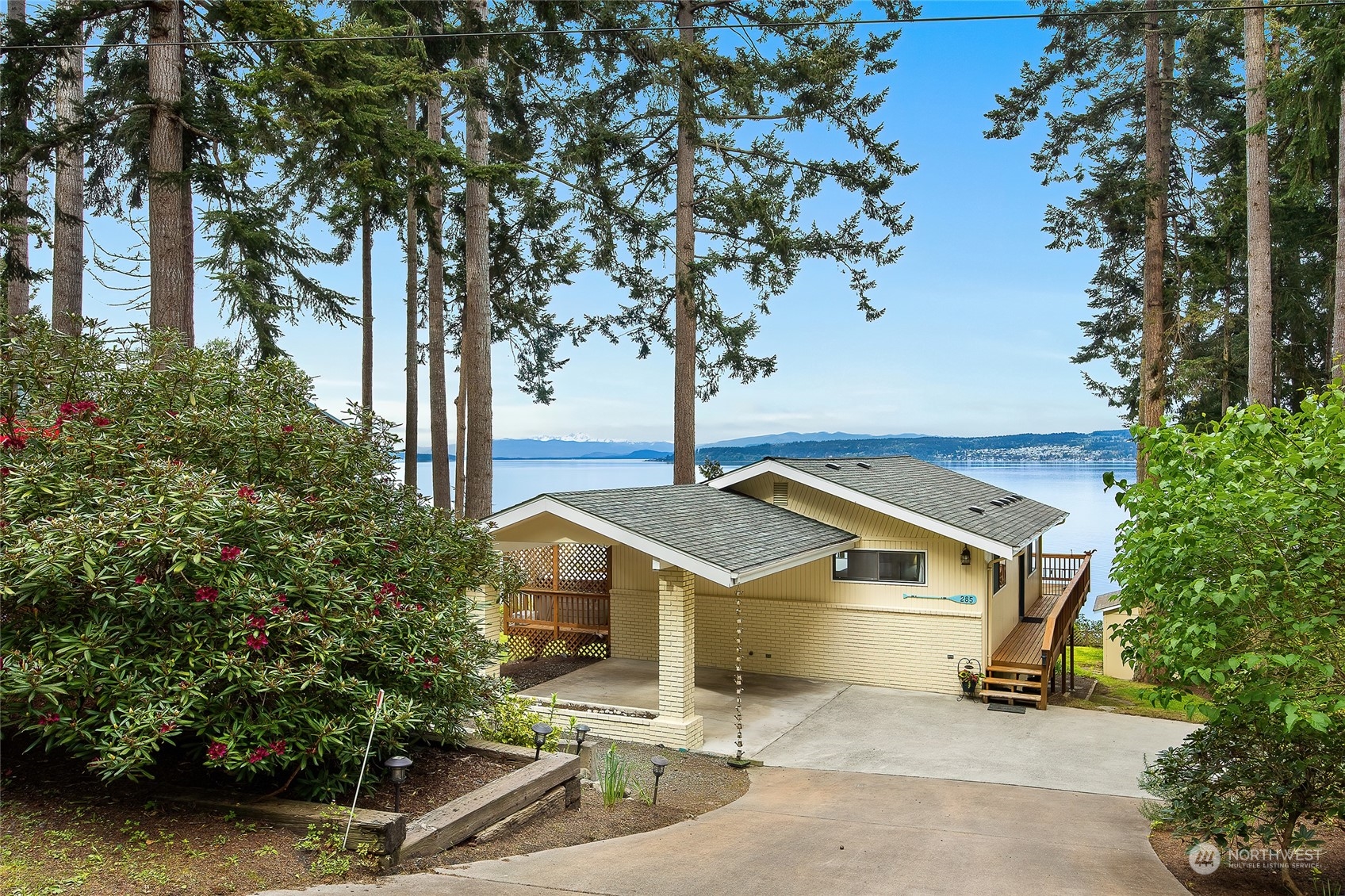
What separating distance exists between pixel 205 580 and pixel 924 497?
41.0 ft

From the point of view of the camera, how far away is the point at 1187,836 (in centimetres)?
701

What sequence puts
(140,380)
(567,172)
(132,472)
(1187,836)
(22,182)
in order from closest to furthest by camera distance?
(132,472) < (140,380) < (1187,836) < (22,182) < (567,172)

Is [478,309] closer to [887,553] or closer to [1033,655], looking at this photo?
[887,553]

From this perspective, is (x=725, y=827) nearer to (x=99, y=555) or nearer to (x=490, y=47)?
(x=99, y=555)

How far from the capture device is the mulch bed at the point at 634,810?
226 inches

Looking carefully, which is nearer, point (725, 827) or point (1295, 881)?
point (1295, 881)

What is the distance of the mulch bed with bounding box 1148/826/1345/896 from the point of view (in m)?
5.72

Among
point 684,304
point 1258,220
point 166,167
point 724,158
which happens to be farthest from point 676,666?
point 724,158

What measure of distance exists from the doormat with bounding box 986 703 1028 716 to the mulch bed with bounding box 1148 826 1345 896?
5.95m

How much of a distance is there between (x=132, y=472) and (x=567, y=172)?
14288 mm

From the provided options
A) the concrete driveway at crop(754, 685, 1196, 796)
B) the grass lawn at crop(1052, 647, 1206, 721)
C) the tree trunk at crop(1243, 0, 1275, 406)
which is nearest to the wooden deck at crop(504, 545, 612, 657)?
the concrete driveway at crop(754, 685, 1196, 796)

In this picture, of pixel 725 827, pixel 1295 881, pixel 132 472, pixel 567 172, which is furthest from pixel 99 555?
pixel 567 172

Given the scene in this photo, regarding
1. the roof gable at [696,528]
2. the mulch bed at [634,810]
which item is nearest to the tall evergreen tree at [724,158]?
the roof gable at [696,528]

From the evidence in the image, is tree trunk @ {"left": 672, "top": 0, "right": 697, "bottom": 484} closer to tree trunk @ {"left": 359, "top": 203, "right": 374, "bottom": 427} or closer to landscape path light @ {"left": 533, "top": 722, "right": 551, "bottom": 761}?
tree trunk @ {"left": 359, "top": 203, "right": 374, "bottom": 427}
